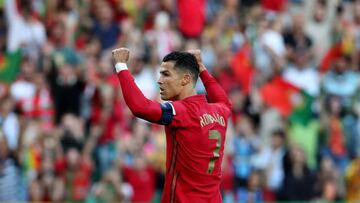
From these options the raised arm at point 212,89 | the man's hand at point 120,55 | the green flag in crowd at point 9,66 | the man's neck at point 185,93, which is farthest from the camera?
the green flag in crowd at point 9,66

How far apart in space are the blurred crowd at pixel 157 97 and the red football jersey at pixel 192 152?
19.4ft

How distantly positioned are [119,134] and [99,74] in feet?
3.25

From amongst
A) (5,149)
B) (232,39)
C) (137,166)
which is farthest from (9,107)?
(232,39)

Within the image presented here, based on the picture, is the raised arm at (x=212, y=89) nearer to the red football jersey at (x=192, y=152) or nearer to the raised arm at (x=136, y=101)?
the red football jersey at (x=192, y=152)

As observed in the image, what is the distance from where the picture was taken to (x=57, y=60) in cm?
1659

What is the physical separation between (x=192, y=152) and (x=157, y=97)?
7.65 meters

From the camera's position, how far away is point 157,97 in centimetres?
1675

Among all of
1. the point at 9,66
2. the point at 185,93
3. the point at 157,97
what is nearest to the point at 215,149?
the point at 185,93

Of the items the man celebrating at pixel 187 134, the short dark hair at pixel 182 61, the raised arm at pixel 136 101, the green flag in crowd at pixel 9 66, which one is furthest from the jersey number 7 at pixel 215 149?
the green flag in crowd at pixel 9 66

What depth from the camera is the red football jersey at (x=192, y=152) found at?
9.09 metres

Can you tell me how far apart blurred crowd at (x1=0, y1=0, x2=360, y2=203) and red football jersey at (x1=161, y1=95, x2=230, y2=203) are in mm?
5923

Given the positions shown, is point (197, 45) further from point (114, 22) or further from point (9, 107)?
point (9, 107)

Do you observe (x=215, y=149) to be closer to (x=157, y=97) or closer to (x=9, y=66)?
(x=157, y=97)

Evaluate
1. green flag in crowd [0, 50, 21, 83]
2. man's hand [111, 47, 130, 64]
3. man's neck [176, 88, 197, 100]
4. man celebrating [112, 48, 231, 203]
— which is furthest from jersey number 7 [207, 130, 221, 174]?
green flag in crowd [0, 50, 21, 83]
